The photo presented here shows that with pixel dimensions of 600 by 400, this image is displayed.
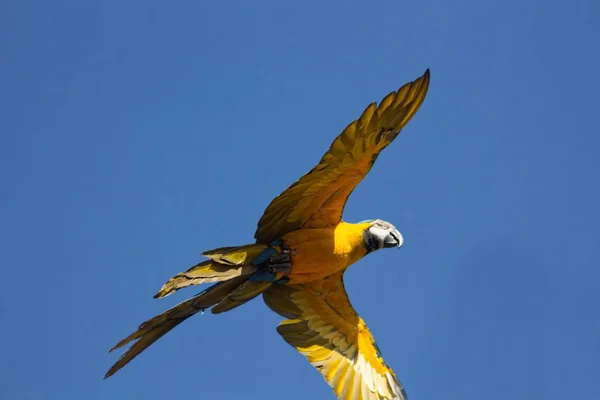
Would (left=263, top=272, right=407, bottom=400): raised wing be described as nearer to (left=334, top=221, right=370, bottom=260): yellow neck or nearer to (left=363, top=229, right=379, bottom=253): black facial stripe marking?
(left=334, top=221, right=370, bottom=260): yellow neck

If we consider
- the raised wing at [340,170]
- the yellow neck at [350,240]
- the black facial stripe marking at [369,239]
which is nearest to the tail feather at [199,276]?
the raised wing at [340,170]

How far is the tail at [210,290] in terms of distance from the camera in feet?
31.7

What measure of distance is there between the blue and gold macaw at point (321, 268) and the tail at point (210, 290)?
0.5 inches

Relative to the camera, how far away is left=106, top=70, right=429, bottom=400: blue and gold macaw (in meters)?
9.51

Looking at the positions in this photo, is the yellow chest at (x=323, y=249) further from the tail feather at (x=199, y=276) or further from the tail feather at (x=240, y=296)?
the tail feather at (x=199, y=276)

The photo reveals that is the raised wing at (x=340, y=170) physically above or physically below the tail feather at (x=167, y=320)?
above

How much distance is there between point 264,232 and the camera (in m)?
10.3

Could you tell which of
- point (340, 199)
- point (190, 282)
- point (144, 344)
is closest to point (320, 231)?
point (340, 199)

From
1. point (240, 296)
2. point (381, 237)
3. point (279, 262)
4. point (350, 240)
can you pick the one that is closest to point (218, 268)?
point (240, 296)

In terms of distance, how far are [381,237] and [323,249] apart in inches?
31.1

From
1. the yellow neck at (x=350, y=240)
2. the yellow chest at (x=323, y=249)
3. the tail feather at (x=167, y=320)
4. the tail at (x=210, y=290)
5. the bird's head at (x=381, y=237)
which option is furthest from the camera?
the bird's head at (x=381, y=237)

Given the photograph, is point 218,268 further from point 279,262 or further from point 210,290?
point 279,262

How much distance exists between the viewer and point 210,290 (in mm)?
10016

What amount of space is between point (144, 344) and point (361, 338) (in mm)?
3159
